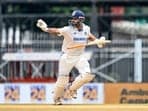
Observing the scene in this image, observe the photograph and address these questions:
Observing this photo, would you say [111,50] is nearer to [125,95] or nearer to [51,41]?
[51,41]

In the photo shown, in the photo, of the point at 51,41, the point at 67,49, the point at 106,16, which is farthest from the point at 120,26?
the point at 67,49

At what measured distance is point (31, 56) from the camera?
87.6ft

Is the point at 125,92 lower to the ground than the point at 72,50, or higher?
lower

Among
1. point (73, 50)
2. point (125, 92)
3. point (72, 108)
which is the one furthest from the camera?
point (125, 92)

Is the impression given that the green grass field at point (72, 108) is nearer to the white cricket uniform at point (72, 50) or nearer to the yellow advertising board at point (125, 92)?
the white cricket uniform at point (72, 50)

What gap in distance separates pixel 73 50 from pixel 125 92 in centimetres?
801

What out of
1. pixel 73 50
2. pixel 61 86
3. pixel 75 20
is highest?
pixel 75 20

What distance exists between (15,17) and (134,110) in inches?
854

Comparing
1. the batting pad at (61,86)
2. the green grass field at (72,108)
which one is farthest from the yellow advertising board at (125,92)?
the green grass field at (72,108)

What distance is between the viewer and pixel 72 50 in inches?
598

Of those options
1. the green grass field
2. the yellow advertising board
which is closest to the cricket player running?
the green grass field

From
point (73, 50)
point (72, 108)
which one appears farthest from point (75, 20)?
point (72, 108)

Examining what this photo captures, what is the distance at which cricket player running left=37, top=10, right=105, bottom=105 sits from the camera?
1508 cm

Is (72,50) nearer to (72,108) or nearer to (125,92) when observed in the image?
(72,108)
